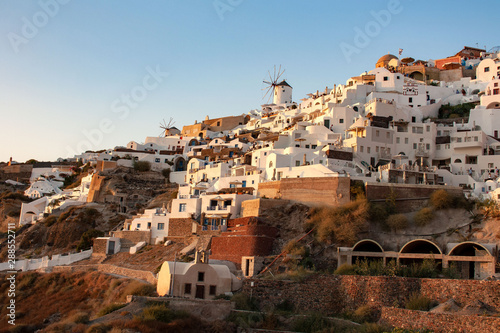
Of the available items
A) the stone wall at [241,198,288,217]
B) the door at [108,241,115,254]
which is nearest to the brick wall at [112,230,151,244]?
the door at [108,241,115,254]

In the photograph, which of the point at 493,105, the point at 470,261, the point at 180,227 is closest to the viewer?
the point at 470,261

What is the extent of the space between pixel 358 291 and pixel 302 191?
13.6m

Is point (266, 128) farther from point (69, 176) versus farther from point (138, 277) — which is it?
point (138, 277)

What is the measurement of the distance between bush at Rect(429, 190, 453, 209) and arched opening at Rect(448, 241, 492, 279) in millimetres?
4809

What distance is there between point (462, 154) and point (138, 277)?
26241 mm

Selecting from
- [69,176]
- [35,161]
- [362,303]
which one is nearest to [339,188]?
[362,303]

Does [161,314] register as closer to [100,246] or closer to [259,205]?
[259,205]

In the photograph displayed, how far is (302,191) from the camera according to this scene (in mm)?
37281

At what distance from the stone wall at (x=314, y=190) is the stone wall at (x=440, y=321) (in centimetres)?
1459

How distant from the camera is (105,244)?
4216 cm

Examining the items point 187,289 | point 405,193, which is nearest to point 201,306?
point 187,289

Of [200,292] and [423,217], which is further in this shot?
[423,217]

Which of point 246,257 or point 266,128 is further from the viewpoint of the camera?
point 266,128

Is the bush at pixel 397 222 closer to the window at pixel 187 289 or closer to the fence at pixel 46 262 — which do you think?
the window at pixel 187 289
